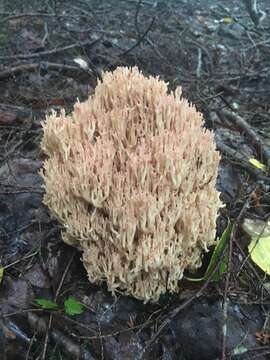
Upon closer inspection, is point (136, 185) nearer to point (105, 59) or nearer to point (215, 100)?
point (215, 100)

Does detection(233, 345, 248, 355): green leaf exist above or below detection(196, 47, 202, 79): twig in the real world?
below

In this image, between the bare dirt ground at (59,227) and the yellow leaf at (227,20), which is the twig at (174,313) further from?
the yellow leaf at (227,20)

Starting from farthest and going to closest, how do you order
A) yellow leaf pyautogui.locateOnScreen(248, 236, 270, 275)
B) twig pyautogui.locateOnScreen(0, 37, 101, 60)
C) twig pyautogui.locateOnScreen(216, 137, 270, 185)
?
1. twig pyautogui.locateOnScreen(0, 37, 101, 60)
2. twig pyautogui.locateOnScreen(216, 137, 270, 185)
3. yellow leaf pyautogui.locateOnScreen(248, 236, 270, 275)

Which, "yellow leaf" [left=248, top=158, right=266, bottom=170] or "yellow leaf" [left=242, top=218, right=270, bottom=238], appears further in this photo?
"yellow leaf" [left=248, top=158, right=266, bottom=170]

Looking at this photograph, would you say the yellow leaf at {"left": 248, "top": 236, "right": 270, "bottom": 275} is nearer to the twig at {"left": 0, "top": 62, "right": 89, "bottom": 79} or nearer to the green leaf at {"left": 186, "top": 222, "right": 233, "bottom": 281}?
the green leaf at {"left": 186, "top": 222, "right": 233, "bottom": 281}

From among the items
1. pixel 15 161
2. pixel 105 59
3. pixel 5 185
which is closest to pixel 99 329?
pixel 5 185

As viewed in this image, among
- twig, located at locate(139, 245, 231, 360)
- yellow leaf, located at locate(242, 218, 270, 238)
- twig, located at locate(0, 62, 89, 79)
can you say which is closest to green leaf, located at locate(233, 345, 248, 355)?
twig, located at locate(139, 245, 231, 360)

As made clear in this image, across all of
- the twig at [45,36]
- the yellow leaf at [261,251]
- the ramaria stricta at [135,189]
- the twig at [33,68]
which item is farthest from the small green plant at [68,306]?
the twig at [45,36]
